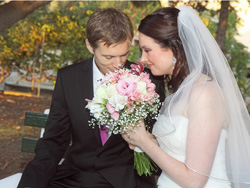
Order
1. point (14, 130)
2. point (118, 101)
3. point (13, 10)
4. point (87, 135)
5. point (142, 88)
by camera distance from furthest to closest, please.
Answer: point (14, 130) → point (13, 10) → point (87, 135) → point (142, 88) → point (118, 101)

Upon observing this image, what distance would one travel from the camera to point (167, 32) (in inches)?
113

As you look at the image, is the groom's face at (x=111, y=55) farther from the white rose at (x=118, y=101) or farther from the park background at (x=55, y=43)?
the park background at (x=55, y=43)

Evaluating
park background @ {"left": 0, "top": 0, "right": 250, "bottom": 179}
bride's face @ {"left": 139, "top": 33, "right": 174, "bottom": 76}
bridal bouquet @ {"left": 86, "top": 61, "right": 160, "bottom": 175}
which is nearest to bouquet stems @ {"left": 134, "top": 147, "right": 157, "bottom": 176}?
bridal bouquet @ {"left": 86, "top": 61, "right": 160, "bottom": 175}

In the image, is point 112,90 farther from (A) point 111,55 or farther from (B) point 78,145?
(B) point 78,145

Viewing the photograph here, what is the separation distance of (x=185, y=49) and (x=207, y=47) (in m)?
0.26

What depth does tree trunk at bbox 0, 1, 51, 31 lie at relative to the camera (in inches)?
254

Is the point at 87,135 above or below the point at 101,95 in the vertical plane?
below

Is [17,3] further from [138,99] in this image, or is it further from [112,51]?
[138,99]

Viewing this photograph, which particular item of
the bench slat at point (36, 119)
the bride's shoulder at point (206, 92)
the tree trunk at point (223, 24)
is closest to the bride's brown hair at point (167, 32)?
the bride's shoulder at point (206, 92)

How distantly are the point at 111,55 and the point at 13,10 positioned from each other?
4109mm

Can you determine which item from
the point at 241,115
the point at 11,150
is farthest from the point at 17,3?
the point at 241,115

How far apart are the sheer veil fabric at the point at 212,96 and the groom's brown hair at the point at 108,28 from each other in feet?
1.90

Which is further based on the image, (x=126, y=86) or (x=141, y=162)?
(x=141, y=162)

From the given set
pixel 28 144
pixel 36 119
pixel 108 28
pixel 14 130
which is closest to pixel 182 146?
pixel 108 28
